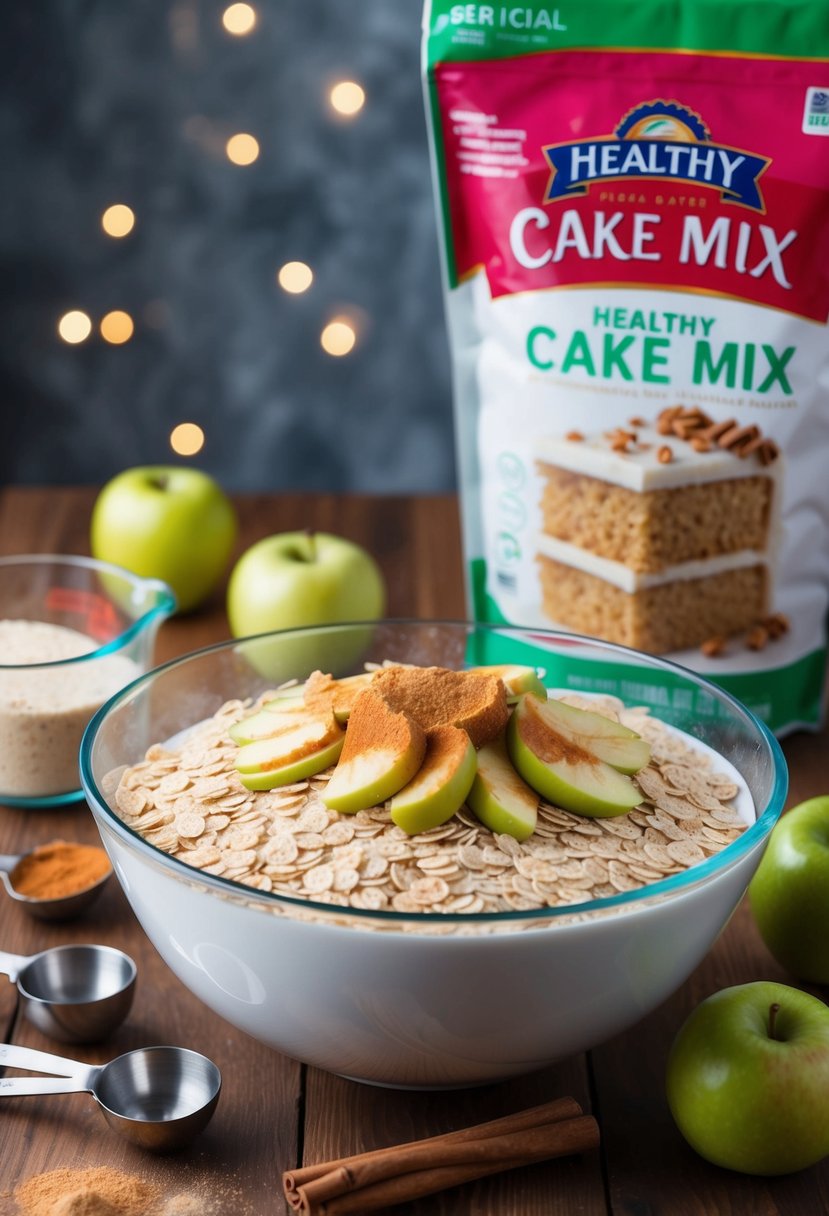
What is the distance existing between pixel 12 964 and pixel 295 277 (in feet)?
4.36

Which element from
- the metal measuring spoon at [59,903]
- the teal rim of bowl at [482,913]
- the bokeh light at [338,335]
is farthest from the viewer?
the bokeh light at [338,335]

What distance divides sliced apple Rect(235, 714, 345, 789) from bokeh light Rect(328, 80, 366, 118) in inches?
52.2

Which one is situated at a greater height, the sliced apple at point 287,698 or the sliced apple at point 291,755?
the sliced apple at point 291,755

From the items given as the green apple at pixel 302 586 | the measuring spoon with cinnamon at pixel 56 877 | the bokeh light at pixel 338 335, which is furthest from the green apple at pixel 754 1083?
the bokeh light at pixel 338 335

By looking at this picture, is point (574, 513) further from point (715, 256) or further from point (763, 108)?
point (763, 108)

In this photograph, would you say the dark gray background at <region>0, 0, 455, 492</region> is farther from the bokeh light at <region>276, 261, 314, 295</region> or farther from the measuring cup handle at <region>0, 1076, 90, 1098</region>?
the measuring cup handle at <region>0, 1076, 90, 1098</region>

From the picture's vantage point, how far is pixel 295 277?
2.02 metres

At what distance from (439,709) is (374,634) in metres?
0.26

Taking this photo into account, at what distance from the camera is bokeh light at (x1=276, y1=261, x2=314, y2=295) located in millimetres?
2010

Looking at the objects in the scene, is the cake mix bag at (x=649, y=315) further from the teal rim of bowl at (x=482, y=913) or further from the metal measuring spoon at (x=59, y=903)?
the metal measuring spoon at (x=59, y=903)

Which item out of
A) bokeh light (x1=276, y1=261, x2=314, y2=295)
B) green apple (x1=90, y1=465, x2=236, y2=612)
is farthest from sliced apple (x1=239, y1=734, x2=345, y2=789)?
bokeh light (x1=276, y1=261, x2=314, y2=295)

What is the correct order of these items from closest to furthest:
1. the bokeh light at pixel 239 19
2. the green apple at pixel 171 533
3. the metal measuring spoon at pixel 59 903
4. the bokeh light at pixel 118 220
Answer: the metal measuring spoon at pixel 59 903
the green apple at pixel 171 533
the bokeh light at pixel 239 19
the bokeh light at pixel 118 220

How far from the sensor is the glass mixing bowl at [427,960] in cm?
69

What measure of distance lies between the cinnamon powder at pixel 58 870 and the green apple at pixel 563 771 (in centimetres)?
40
